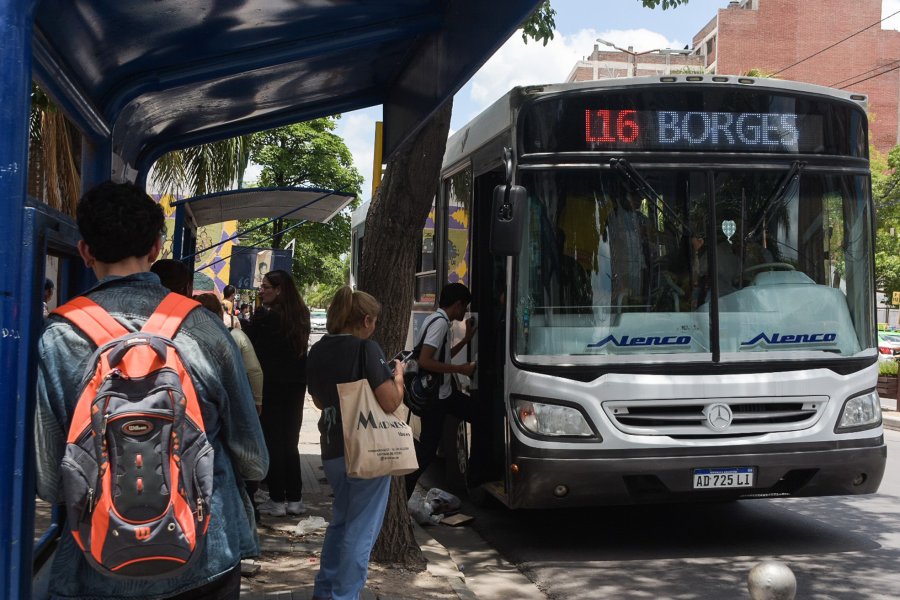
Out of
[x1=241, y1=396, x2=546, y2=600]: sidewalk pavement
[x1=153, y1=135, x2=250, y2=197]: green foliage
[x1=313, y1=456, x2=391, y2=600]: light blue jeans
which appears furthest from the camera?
[x1=153, y1=135, x2=250, y2=197]: green foliage

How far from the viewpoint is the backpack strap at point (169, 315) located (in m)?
2.58

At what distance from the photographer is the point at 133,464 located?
2.38 m

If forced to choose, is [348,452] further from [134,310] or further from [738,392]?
[738,392]

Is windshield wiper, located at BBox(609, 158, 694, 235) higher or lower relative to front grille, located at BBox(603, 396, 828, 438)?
higher

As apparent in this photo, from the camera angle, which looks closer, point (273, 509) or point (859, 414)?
point (859, 414)

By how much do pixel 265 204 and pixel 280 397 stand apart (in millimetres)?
3075

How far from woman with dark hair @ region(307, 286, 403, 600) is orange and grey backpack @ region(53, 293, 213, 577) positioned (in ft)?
8.57

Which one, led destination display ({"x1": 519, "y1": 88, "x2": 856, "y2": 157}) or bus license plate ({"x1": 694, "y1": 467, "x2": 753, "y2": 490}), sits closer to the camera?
bus license plate ({"x1": 694, "y1": 467, "x2": 753, "y2": 490})

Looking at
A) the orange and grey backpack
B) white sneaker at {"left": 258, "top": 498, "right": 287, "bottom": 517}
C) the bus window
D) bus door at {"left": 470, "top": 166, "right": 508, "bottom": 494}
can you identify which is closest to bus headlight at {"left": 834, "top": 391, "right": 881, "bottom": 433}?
the bus window

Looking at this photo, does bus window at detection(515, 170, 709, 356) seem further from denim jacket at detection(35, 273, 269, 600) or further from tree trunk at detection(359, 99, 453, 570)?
denim jacket at detection(35, 273, 269, 600)

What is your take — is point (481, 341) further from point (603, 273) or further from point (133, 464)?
point (133, 464)


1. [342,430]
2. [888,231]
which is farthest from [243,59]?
[888,231]

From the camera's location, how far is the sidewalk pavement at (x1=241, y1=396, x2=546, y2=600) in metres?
5.87

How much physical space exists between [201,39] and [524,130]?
3.15 m
